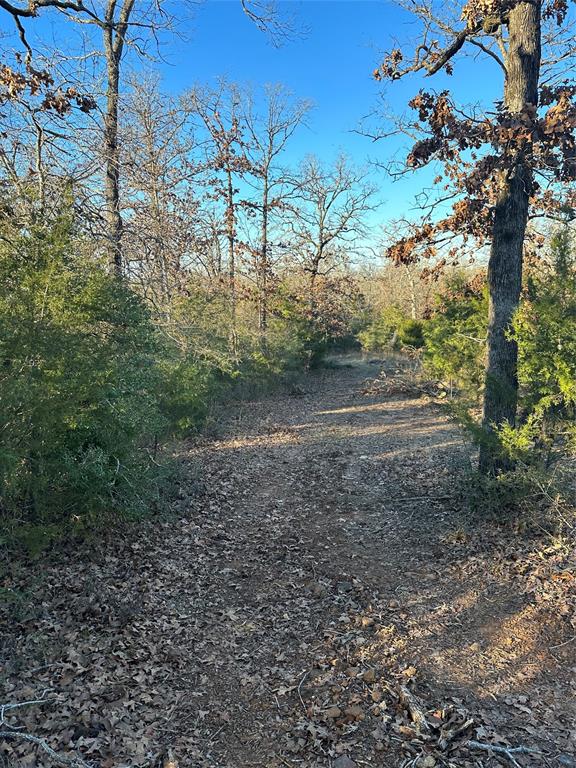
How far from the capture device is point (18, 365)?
4.46 metres

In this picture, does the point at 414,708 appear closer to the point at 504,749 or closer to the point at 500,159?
the point at 504,749

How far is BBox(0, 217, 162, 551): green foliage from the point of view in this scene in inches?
177

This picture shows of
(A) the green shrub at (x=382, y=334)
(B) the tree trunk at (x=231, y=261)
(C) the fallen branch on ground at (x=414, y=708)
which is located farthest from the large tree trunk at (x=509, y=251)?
(A) the green shrub at (x=382, y=334)

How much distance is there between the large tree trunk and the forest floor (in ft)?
3.56

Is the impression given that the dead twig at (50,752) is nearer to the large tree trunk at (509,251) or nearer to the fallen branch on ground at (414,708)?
the fallen branch on ground at (414,708)

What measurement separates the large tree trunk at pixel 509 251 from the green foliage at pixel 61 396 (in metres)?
4.85

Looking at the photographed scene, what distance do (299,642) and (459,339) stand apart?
10.8 m

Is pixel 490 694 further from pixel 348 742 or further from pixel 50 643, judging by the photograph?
pixel 50 643

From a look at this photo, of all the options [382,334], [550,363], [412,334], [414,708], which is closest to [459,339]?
[550,363]

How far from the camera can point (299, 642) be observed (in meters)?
4.21

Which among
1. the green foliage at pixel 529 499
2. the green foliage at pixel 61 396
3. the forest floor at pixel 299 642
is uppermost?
the green foliage at pixel 61 396

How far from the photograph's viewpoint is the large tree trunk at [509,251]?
6078mm

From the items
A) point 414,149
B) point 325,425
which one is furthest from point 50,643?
point 325,425

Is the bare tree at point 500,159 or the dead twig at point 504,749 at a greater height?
the bare tree at point 500,159
